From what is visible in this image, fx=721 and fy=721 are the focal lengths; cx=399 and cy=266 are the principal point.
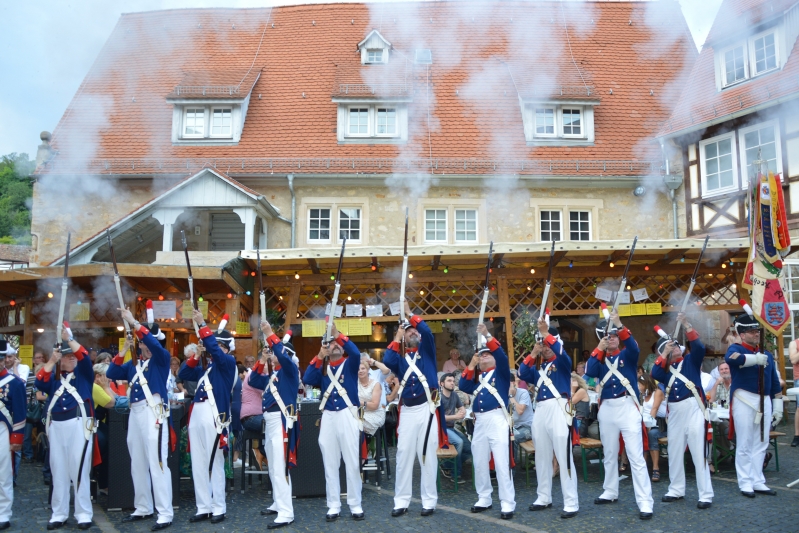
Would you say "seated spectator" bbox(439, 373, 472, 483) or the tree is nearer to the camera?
"seated spectator" bbox(439, 373, 472, 483)

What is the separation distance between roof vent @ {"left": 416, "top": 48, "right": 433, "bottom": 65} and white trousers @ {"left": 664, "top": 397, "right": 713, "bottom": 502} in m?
11.9

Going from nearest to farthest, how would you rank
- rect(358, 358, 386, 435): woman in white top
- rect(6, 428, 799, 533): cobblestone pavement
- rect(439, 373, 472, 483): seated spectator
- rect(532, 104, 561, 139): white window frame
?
rect(6, 428, 799, 533): cobblestone pavement < rect(358, 358, 386, 435): woman in white top < rect(439, 373, 472, 483): seated spectator < rect(532, 104, 561, 139): white window frame

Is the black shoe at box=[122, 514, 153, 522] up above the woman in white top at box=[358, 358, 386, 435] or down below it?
below

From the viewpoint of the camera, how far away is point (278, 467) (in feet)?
20.9

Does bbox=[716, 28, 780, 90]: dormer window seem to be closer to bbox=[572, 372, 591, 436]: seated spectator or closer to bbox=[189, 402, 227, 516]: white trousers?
bbox=[572, 372, 591, 436]: seated spectator

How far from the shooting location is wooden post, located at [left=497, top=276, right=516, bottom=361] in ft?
39.9

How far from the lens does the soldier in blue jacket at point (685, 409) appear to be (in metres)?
6.66

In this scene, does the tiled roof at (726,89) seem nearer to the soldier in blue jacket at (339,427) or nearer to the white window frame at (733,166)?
the white window frame at (733,166)

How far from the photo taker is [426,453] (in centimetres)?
661

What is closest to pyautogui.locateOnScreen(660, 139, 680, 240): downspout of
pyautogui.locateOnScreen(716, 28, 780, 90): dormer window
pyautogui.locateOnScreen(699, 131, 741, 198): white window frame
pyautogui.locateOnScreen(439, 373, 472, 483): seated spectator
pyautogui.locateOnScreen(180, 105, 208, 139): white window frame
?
pyautogui.locateOnScreen(699, 131, 741, 198): white window frame

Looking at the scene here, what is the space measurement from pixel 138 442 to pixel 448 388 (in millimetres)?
3706

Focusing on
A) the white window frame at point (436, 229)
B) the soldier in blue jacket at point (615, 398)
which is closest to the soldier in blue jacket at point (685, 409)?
the soldier in blue jacket at point (615, 398)

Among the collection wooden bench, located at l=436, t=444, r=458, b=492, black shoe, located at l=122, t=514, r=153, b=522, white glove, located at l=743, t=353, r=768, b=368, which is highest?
white glove, located at l=743, t=353, r=768, b=368

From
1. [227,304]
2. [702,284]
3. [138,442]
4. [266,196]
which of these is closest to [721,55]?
[702,284]
